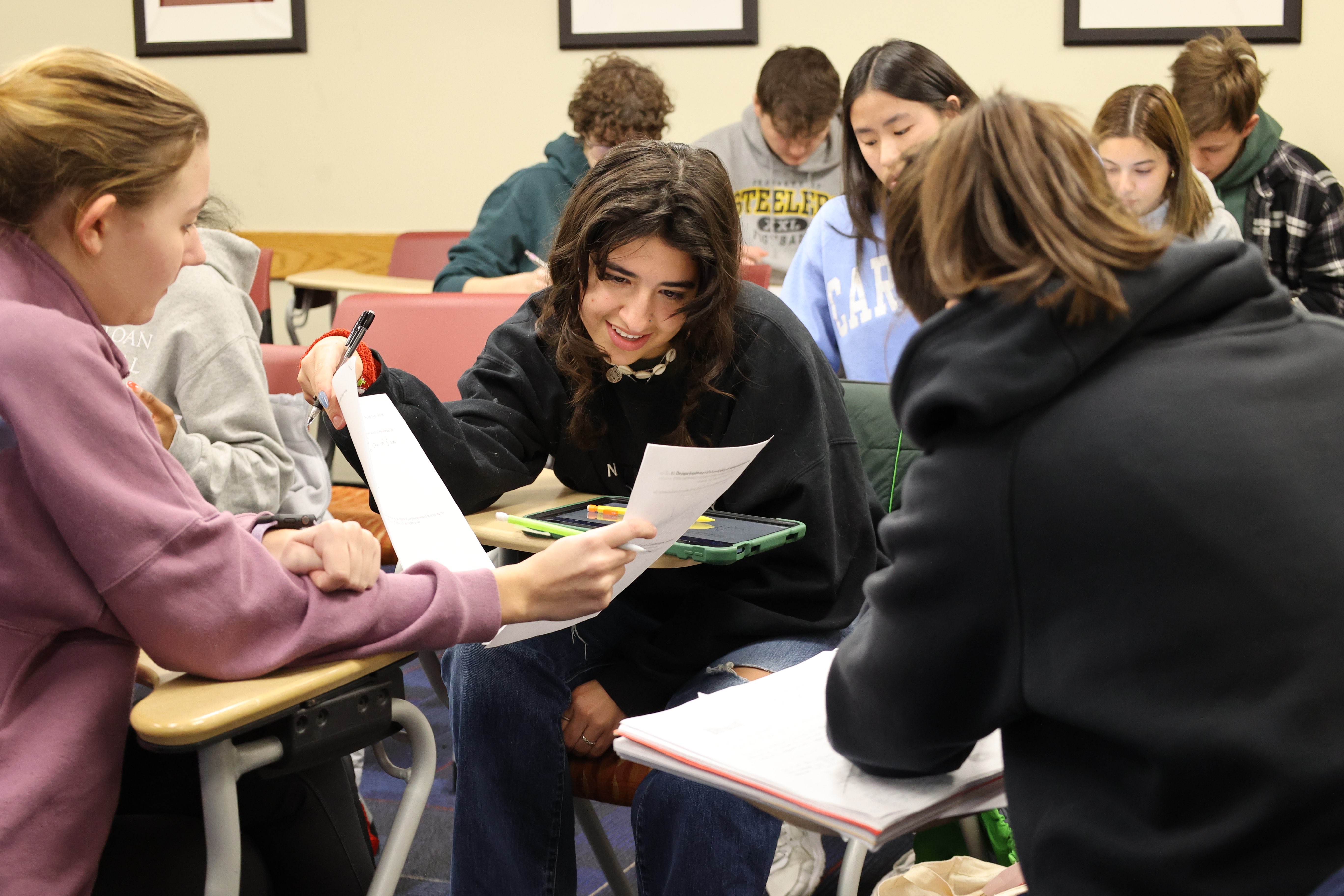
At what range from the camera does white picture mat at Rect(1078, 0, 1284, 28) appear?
3889 mm

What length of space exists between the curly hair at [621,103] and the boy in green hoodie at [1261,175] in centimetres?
163

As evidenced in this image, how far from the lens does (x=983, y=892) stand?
3.51 feet

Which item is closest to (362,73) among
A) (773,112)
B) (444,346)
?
Result: (773,112)

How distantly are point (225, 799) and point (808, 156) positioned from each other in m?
3.02

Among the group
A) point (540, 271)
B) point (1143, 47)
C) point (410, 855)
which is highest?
point (1143, 47)

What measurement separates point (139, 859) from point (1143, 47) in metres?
4.08

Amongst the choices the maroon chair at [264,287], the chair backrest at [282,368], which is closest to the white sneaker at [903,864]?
the chair backrest at [282,368]

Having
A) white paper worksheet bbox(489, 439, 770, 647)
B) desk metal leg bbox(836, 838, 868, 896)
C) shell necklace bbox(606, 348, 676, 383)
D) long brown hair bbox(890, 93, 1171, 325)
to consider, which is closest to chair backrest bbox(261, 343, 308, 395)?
shell necklace bbox(606, 348, 676, 383)

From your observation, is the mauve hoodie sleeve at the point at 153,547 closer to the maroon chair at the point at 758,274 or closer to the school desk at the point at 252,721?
the school desk at the point at 252,721

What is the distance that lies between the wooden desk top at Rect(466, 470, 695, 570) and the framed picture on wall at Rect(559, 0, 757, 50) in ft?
9.70

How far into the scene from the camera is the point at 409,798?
1.22 metres

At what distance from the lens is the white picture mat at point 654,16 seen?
433 centimetres

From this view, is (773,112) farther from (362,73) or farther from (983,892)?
(983,892)

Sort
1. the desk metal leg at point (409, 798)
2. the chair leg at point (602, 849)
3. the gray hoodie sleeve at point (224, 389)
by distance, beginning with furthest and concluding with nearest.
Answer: the gray hoodie sleeve at point (224, 389) < the chair leg at point (602, 849) < the desk metal leg at point (409, 798)
